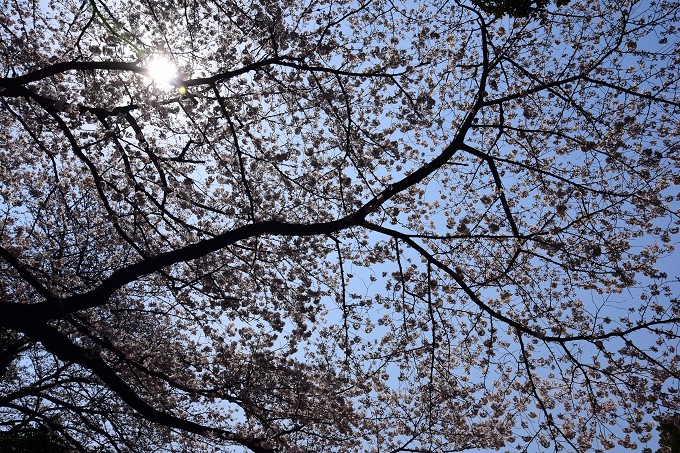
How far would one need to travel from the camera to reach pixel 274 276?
8398 millimetres

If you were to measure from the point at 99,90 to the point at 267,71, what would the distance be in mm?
3186

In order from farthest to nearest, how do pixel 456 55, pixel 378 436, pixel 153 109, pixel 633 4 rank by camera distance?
pixel 378 436
pixel 456 55
pixel 153 109
pixel 633 4

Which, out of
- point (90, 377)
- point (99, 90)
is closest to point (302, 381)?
point (90, 377)

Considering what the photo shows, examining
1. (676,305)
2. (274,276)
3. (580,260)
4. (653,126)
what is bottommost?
(676,305)

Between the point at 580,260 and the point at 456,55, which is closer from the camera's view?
the point at 580,260

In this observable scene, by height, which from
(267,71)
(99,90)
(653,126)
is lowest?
(653,126)

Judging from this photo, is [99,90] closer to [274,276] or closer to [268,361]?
[274,276]

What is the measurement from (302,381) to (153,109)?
5480mm

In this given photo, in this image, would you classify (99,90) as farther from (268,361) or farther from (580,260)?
(580,260)

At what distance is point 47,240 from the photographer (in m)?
10.6

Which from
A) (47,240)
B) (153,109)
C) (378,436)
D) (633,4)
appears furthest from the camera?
(47,240)

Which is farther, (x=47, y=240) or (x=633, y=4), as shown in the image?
(x=47, y=240)

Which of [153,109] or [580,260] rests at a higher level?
[153,109]

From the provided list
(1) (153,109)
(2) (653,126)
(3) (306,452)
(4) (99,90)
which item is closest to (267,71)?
(1) (153,109)
